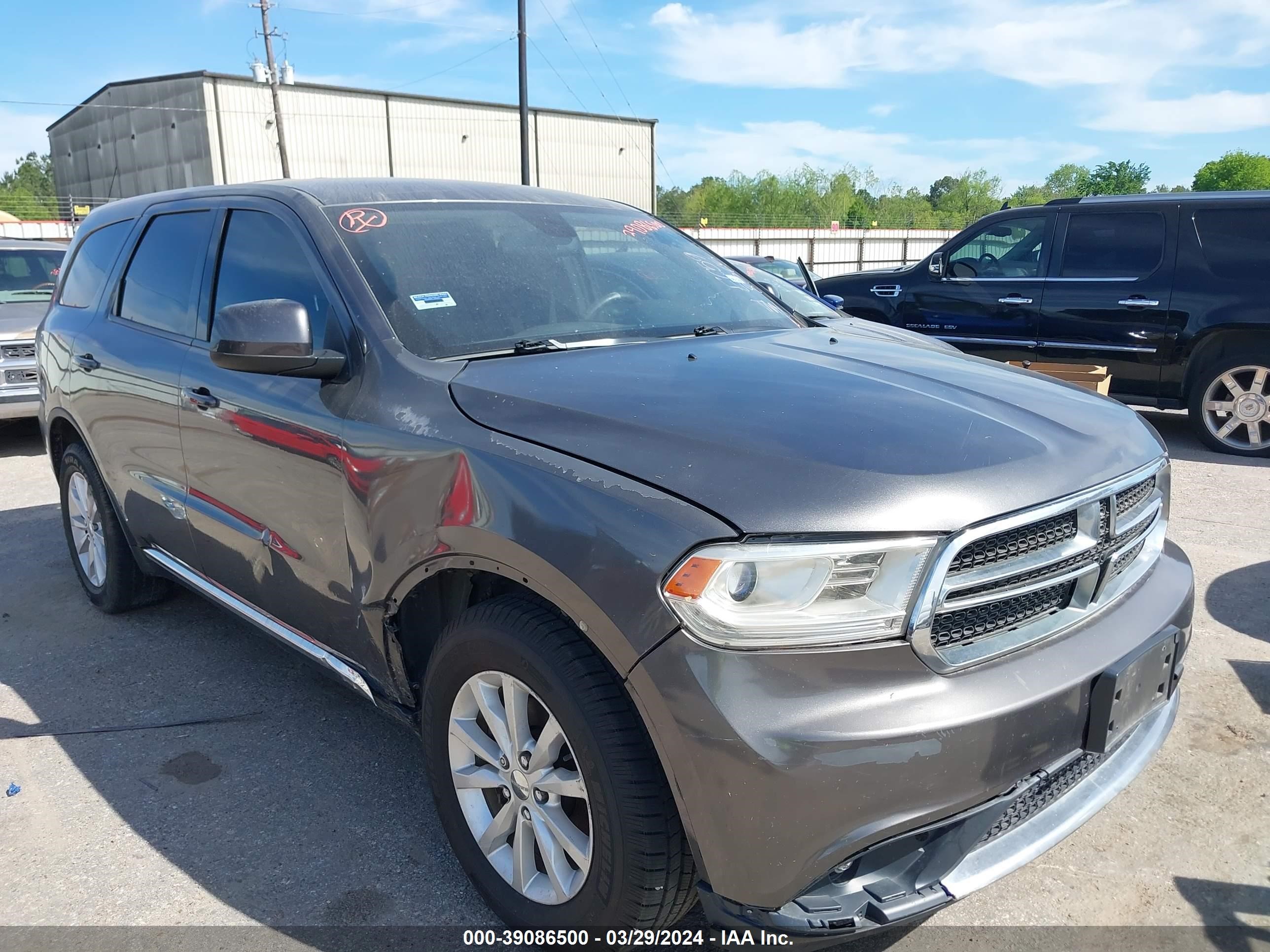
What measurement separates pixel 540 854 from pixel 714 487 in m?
1.01

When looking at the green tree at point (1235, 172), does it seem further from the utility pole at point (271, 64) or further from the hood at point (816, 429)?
the hood at point (816, 429)

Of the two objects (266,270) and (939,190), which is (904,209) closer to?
(939,190)

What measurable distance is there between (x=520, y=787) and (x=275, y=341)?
1325mm

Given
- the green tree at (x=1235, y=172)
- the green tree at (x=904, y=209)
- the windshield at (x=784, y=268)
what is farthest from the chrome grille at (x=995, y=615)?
the green tree at (x=1235, y=172)

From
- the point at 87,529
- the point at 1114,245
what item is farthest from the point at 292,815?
the point at 1114,245

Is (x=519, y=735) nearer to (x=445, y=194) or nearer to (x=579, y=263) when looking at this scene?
(x=579, y=263)

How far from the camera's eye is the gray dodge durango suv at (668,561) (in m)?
1.79

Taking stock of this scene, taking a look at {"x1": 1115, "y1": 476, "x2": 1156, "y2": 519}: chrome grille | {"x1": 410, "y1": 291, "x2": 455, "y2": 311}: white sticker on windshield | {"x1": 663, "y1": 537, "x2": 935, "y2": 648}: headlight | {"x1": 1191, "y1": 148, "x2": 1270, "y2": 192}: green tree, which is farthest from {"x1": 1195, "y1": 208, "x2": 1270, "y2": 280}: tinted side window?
{"x1": 1191, "y1": 148, "x2": 1270, "y2": 192}: green tree

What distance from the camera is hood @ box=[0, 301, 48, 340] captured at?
27.1 ft

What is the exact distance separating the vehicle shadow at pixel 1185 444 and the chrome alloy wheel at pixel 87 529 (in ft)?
20.1

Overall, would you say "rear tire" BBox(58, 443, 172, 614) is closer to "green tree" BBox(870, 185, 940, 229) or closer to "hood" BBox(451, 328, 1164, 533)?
"hood" BBox(451, 328, 1164, 533)

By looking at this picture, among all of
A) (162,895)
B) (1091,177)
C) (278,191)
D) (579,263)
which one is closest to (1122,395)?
(579,263)

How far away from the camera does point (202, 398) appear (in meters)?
3.25

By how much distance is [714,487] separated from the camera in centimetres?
189
